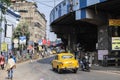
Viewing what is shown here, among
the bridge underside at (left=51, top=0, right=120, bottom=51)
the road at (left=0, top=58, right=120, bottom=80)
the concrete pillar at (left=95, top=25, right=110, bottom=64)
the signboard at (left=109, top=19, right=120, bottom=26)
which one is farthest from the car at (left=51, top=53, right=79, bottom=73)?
the concrete pillar at (left=95, top=25, right=110, bottom=64)

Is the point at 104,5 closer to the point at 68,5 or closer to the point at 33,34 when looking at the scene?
the point at 68,5

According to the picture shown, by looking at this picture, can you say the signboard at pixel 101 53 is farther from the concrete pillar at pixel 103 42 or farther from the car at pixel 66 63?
the car at pixel 66 63

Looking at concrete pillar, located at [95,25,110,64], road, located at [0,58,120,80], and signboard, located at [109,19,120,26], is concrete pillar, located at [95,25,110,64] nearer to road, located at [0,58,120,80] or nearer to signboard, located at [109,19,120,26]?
signboard, located at [109,19,120,26]

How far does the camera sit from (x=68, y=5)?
4566cm

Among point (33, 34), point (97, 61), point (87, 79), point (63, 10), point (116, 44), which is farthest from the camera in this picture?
point (33, 34)

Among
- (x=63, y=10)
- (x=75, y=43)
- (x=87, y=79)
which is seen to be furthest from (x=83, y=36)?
(x=87, y=79)

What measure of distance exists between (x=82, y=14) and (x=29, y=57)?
117 feet

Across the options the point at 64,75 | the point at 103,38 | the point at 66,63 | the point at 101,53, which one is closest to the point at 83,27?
the point at 103,38

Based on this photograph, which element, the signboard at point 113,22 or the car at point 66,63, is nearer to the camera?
the car at point 66,63

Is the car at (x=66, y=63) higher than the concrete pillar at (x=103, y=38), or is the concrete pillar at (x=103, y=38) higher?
the concrete pillar at (x=103, y=38)

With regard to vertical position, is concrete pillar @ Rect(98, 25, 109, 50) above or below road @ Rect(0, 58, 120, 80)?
above

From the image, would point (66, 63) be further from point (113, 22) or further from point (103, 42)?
point (103, 42)

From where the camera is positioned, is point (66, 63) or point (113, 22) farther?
point (113, 22)

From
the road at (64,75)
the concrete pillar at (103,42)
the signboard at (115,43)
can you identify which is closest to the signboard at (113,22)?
the signboard at (115,43)
